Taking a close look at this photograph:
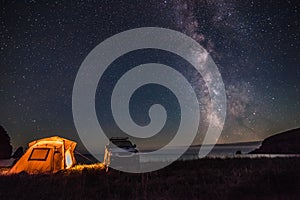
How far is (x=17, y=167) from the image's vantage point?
541 inches

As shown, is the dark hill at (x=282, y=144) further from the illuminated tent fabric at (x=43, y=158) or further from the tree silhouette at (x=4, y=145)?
the tree silhouette at (x=4, y=145)

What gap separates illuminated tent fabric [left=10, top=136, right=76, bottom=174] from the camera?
13366 mm

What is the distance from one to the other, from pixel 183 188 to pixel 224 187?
1.27 meters

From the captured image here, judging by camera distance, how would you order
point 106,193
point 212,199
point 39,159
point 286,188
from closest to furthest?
point 212,199 → point 286,188 → point 106,193 → point 39,159

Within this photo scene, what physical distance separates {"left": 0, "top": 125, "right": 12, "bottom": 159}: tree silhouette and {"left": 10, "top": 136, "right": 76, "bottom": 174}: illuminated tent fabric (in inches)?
2203

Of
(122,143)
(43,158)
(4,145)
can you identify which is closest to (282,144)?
(122,143)

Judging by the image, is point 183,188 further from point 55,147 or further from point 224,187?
point 55,147

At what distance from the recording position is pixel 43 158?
13617mm

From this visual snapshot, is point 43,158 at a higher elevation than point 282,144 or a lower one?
higher

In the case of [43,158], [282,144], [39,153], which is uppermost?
[39,153]

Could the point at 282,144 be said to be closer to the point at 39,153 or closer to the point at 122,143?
the point at 122,143

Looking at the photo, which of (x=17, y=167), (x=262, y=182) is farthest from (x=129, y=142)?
(x=262, y=182)

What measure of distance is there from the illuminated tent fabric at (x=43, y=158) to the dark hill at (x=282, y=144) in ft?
202

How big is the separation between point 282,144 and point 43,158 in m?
70.7
